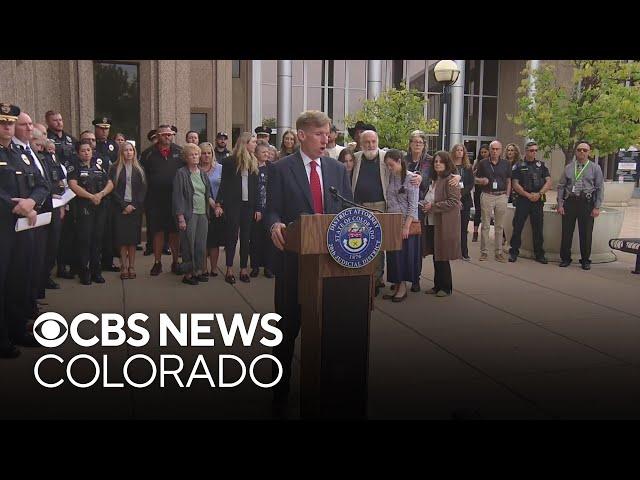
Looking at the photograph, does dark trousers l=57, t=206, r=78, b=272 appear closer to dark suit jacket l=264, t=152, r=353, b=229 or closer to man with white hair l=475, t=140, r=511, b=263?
dark suit jacket l=264, t=152, r=353, b=229

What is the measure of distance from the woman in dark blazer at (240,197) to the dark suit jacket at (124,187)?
1037 mm

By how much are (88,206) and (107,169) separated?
1.00 metres

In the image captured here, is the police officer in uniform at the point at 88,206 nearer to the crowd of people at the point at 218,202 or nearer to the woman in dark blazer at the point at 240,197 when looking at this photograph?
the crowd of people at the point at 218,202

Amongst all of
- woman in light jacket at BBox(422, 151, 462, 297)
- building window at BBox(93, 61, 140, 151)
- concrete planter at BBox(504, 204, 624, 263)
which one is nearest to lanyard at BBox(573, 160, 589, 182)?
concrete planter at BBox(504, 204, 624, 263)

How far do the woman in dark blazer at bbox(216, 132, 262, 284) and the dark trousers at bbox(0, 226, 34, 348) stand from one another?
3.30 metres

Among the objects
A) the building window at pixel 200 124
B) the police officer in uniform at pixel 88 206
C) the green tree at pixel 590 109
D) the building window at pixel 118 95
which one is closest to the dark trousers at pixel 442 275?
the police officer in uniform at pixel 88 206

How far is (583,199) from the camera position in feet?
33.3

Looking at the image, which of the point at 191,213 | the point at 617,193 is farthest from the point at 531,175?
the point at 617,193

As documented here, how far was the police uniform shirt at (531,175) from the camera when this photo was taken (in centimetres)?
1063

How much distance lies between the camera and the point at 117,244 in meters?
8.67

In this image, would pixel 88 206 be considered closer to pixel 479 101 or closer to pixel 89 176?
pixel 89 176
